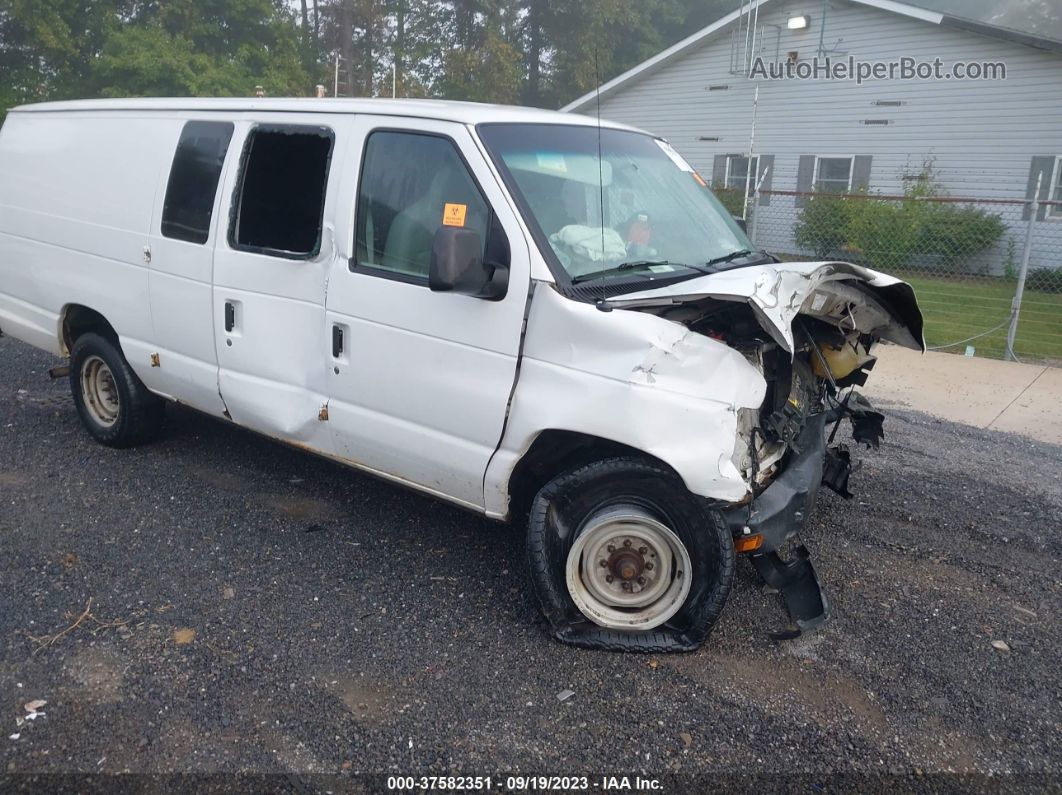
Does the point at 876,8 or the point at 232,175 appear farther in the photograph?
the point at 876,8

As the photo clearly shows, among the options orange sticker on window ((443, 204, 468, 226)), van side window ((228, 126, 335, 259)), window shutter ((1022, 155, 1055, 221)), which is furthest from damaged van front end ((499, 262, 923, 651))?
window shutter ((1022, 155, 1055, 221))

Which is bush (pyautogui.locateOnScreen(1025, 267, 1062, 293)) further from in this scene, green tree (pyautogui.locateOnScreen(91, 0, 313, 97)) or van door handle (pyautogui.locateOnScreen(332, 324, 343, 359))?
green tree (pyautogui.locateOnScreen(91, 0, 313, 97))

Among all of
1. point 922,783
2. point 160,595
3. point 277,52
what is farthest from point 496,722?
point 277,52

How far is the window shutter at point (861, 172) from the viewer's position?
18.6 meters

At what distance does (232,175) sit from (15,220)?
90.2 inches

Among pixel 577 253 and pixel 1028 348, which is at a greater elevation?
pixel 577 253

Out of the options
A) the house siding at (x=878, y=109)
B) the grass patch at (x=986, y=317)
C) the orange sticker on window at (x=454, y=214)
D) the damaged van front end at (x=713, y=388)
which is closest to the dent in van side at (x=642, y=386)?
the damaged van front end at (x=713, y=388)

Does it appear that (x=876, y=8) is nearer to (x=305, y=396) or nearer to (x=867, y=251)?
(x=867, y=251)

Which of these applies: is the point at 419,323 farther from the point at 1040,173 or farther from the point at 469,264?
the point at 1040,173

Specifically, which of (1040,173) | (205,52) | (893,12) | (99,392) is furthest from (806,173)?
(99,392)

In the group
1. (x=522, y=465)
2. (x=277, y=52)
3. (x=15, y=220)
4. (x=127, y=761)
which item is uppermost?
(x=277, y=52)

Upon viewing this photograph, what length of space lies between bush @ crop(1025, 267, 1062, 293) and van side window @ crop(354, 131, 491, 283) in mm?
13812

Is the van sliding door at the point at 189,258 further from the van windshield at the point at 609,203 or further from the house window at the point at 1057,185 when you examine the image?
the house window at the point at 1057,185

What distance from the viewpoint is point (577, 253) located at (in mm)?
3803
